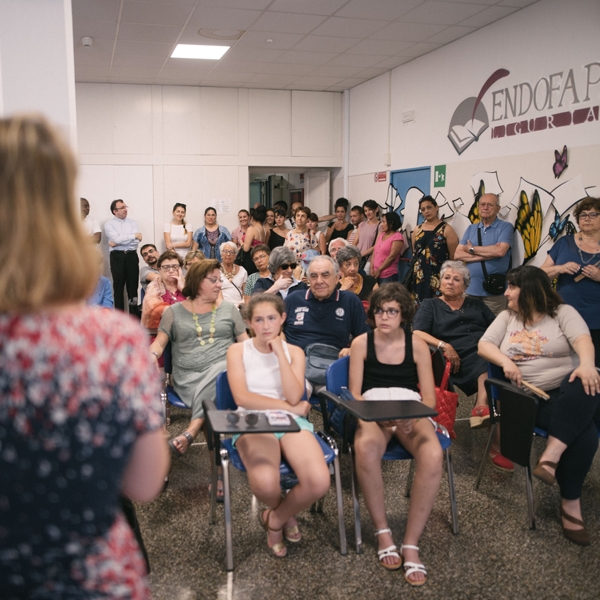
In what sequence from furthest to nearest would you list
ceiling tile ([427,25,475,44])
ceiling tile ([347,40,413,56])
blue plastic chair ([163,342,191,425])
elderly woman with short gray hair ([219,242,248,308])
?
ceiling tile ([347,40,413,56]) → ceiling tile ([427,25,475,44]) → elderly woman with short gray hair ([219,242,248,308]) → blue plastic chair ([163,342,191,425])

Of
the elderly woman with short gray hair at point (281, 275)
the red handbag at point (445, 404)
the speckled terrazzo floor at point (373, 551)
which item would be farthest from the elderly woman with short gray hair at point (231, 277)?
the red handbag at point (445, 404)

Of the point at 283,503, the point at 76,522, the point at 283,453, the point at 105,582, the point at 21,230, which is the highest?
the point at 21,230

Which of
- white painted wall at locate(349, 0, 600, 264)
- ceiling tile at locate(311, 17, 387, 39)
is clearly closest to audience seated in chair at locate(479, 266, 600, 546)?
white painted wall at locate(349, 0, 600, 264)

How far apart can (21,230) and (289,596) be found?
1.99m

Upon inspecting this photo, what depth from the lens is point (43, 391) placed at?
895 millimetres

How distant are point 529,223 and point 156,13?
4.22 metres

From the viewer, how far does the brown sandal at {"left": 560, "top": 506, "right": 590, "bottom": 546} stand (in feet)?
8.77

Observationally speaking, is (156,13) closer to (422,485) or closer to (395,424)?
(395,424)

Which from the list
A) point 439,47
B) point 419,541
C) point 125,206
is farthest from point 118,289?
point 419,541

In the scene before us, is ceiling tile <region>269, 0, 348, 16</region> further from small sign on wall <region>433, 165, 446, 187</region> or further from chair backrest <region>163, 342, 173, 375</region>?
chair backrest <region>163, 342, 173, 375</region>

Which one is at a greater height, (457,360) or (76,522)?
(76,522)

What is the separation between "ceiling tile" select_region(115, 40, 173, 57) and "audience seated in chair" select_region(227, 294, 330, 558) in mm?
5159

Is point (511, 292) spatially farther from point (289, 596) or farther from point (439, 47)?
point (439, 47)

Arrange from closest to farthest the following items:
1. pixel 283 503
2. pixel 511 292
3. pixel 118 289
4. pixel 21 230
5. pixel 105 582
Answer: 1. pixel 21 230
2. pixel 105 582
3. pixel 283 503
4. pixel 511 292
5. pixel 118 289
